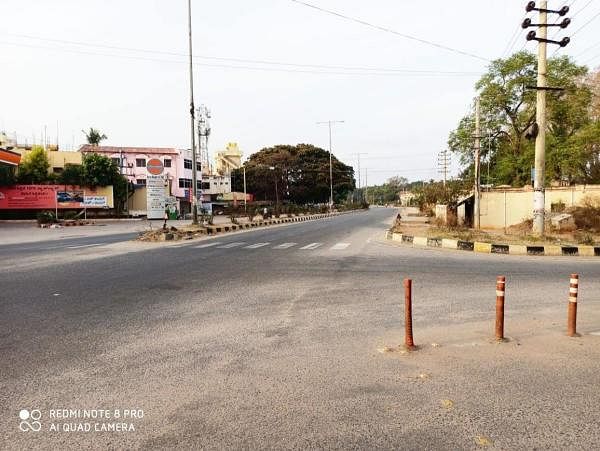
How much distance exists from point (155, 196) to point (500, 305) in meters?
20.0

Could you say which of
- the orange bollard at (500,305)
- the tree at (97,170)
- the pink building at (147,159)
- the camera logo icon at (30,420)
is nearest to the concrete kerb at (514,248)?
the orange bollard at (500,305)

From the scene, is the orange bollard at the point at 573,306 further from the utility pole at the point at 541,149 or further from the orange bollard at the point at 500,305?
the utility pole at the point at 541,149

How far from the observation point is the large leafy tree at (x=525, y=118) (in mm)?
31000

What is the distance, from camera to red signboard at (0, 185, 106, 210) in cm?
3841

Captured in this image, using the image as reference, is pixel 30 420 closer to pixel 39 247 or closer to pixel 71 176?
pixel 39 247

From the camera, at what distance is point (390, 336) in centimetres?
502

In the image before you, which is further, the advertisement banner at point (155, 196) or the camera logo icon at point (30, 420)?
the advertisement banner at point (155, 196)

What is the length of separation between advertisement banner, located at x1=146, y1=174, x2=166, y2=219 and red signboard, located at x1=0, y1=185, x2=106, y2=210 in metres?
22.0

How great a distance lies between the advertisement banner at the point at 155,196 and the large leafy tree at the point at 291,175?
4746cm

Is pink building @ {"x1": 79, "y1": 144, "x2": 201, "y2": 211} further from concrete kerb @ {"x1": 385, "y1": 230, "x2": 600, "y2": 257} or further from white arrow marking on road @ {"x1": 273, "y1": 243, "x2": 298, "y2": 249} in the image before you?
concrete kerb @ {"x1": 385, "y1": 230, "x2": 600, "y2": 257}

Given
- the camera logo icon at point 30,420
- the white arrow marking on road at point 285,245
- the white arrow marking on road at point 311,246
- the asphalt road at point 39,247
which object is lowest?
the asphalt road at point 39,247

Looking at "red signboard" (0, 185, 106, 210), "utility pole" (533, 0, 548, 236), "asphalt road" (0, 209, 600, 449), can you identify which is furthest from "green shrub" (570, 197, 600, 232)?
"red signboard" (0, 185, 106, 210)

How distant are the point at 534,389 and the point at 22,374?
4.65 m

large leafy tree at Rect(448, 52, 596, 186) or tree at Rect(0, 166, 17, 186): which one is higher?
large leafy tree at Rect(448, 52, 596, 186)
